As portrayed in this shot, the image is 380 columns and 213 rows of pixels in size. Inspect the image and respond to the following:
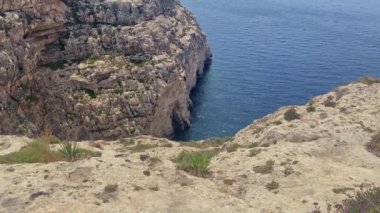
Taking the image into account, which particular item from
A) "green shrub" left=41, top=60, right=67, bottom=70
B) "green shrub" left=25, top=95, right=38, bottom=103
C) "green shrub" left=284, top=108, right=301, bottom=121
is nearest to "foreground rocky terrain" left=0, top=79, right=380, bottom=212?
"green shrub" left=284, top=108, right=301, bottom=121

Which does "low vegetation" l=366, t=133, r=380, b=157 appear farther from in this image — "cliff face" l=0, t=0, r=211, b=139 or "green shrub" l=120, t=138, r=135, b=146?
"cliff face" l=0, t=0, r=211, b=139

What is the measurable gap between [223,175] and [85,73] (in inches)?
2729

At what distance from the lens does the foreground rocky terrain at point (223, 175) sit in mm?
27922

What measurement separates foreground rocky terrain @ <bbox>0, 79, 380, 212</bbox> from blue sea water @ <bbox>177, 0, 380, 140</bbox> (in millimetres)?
62843

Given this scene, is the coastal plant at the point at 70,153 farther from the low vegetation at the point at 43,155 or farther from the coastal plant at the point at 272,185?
the coastal plant at the point at 272,185

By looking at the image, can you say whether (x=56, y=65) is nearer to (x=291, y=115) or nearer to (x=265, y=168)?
(x=291, y=115)

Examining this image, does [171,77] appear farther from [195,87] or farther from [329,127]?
[329,127]

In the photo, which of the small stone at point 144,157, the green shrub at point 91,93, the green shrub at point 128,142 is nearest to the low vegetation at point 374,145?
the small stone at point 144,157

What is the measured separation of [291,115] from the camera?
49.7 meters

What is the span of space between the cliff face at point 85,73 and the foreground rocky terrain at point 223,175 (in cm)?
5009

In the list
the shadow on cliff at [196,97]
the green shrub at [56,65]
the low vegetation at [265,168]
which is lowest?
the shadow on cliff at [196,97]

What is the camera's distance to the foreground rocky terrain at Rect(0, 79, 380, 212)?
27.9 meters

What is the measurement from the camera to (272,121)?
4994 centimetres

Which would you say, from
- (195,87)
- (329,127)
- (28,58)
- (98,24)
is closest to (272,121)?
(329,127)
